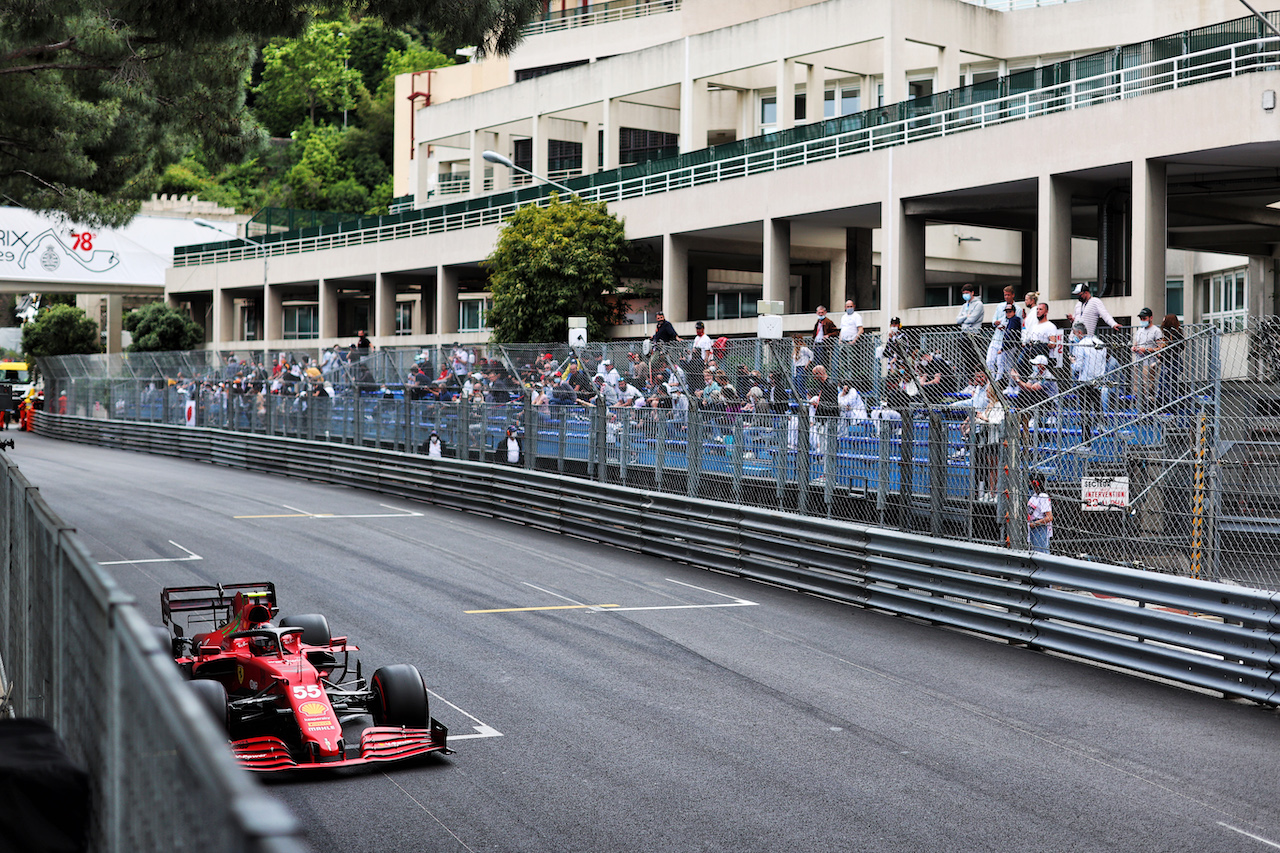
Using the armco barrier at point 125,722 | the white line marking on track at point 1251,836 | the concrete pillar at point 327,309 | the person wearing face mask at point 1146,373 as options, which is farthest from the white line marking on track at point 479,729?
the concrete pillar at point 327,309

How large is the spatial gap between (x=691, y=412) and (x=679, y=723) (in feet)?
29.7

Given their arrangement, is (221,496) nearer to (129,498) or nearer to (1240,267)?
(129,498)

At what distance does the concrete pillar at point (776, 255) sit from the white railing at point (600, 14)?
1743cm

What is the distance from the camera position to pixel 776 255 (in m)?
33.7

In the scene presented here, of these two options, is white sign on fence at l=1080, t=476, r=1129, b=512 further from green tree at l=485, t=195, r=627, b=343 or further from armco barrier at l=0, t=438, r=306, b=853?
green tree at l=485, t=195, r=627, b=343

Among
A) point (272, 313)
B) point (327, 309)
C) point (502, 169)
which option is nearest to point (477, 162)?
point (502, 169)

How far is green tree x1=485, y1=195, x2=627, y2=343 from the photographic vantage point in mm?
37812

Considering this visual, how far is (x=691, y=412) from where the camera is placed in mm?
17781

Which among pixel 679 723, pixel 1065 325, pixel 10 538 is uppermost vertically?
pixel 1065 325

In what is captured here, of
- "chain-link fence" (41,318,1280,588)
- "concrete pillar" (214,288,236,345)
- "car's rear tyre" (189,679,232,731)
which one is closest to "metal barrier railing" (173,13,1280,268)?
"chain-link fence" (41,318,1280,588)

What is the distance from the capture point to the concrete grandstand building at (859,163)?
960 inches

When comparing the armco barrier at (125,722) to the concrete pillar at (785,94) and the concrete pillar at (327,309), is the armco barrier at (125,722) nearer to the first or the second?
the concrete pillar at (785,94)

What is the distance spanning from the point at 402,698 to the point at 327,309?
4792 cm

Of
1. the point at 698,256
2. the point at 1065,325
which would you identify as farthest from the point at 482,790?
the point at 698,256
